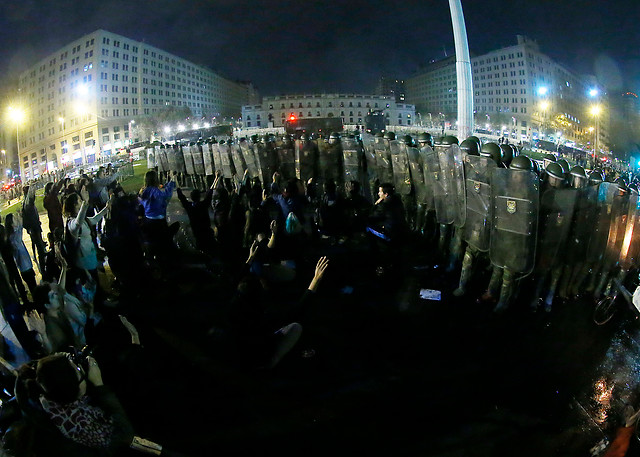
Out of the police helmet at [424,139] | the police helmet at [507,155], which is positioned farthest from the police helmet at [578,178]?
the police helmet at [424,139]

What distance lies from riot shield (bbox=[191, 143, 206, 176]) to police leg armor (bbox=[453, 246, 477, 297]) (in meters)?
12.7

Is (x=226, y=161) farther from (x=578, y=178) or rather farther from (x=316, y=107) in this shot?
(x=316, y=107)

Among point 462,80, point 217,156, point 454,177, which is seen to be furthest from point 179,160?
point 462,80

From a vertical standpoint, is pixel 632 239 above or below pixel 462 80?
below

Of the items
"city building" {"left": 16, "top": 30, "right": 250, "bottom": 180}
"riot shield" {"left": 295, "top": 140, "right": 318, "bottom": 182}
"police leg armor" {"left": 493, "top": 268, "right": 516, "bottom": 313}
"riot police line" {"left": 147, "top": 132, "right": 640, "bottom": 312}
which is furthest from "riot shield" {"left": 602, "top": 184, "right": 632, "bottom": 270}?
"city building" {"left": 16, "top": 30, "right": 250, "bottom": 180}

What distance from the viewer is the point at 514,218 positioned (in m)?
4.58

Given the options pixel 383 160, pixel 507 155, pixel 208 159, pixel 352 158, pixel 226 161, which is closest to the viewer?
pixel 507 155

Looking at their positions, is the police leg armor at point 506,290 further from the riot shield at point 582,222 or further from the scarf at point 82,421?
the scarf at point 82,421

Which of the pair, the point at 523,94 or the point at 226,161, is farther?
the point at 523,94

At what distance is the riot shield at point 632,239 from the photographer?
478 centimetres

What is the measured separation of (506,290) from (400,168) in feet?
12.6

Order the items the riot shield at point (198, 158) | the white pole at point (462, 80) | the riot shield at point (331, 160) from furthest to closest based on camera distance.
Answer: the white pole at point (462, 80), the riot shield at point (198, 158), the riot shield at point (331, 160)

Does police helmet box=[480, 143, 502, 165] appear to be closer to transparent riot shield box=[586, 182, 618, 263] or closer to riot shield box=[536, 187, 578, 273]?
riot shield box=[536, 187, 578, 273]

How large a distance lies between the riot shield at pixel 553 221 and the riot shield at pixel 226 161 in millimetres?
10883
